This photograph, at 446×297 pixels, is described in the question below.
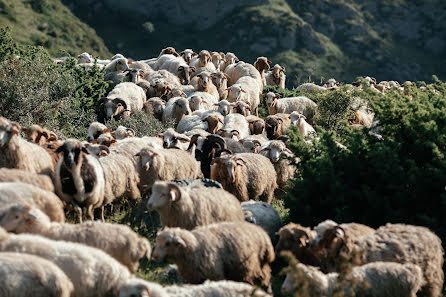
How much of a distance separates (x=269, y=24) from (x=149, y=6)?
1935 cm

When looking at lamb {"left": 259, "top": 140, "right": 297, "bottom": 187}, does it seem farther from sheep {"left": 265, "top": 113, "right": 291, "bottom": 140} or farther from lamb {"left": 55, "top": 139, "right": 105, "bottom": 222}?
lamb {"left": 55, "top": 139, "right": 105, "bottom": 222}

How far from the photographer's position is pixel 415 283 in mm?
7754

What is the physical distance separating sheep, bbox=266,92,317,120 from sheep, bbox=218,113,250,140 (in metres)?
3.17

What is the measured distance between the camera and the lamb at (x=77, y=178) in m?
9.25

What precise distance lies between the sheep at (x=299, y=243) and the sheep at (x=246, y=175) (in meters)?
2.99

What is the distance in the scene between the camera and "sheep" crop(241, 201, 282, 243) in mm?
9945

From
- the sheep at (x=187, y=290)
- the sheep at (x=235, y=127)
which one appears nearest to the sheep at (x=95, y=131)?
the sheep at (x=235, y=127)

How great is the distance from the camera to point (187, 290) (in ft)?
22.1

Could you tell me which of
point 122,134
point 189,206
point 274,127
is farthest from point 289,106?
point 189,206

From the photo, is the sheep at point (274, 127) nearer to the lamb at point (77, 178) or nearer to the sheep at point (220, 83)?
the sheep at point (220, 83)

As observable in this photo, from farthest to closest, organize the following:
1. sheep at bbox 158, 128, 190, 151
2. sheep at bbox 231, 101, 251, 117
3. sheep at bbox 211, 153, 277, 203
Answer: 1. sheep at bbox 231, 101, 251, 117
2. sheep at bbox 158, 128, 190, 151
3. sheep at bbox 211, 153, 277, 203

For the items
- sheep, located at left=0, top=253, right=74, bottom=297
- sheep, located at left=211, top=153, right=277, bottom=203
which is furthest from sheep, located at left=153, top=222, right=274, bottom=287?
sheep, located at left=211, top=153, right=277, bottom=203

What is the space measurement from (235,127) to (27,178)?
7.98 m

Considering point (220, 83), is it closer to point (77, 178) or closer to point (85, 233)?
point (77, 178)
